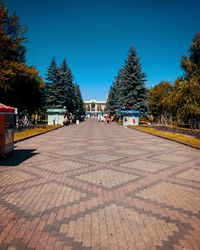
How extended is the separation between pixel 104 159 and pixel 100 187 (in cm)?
418

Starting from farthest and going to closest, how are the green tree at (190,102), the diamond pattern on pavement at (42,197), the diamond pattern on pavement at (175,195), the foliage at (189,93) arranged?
the foliage at (189,93), the green tree at (190,102), the diamond pattern on pavement at (175,195), the diamond pattern on pavement at (42,197)

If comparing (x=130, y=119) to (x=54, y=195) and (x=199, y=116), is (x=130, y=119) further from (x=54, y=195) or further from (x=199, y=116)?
(x=54, y=195)

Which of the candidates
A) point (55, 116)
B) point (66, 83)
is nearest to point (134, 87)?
point (55, 116)

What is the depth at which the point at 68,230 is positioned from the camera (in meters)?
4.00

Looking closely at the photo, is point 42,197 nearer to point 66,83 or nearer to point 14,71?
point 14,71

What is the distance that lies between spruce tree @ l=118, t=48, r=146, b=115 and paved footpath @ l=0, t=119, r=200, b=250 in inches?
1529

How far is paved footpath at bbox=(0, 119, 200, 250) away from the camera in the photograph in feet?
12.2

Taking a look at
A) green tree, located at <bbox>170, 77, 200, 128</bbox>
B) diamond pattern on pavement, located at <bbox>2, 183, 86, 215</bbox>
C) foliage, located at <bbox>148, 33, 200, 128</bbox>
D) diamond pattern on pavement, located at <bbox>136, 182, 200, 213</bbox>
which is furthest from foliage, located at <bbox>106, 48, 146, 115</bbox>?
diamond pattern on pavement, located at <bbox>2, 183, 86, 215</bbox>

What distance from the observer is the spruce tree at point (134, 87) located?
46938mm

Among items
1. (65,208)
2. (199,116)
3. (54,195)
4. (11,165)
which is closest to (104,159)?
(11,165)

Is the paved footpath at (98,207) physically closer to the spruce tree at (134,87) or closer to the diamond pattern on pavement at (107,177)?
the diamond pattern on pavement at (107,177)

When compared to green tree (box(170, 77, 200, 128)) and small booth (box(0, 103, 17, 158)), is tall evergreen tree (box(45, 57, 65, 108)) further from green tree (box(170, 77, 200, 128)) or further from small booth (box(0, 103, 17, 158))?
small booth (box(0, 103, 17, 158))

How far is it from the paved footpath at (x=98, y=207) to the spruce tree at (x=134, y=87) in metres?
38.8

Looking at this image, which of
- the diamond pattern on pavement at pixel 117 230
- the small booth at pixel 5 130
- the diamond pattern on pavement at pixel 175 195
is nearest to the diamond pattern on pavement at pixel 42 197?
the diamond pattern on pavement at pixel 117 230
